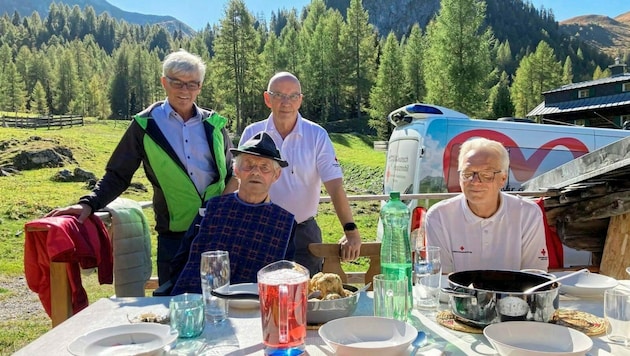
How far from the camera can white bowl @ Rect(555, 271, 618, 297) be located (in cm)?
200

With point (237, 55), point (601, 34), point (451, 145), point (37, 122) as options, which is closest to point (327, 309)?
point (451, 145)

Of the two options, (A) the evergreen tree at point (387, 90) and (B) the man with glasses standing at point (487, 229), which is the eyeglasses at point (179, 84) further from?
(A) the evergreen tree at point (387, 90)

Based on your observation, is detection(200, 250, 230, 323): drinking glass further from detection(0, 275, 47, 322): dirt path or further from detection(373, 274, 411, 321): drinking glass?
detection(0, 275, 47, 322): dirt path

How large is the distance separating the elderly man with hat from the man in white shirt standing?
0.60m

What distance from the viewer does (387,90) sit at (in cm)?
3681

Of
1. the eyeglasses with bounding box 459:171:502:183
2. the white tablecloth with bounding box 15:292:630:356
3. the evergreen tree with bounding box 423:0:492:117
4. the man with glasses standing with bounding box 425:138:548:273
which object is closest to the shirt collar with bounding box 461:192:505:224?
the man with glasses standing with bounding box 425:138:548:273

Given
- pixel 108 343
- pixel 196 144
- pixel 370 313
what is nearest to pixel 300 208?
pixel 196 144

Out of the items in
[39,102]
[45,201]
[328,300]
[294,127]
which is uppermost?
[39,102]

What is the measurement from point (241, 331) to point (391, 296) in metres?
0.51

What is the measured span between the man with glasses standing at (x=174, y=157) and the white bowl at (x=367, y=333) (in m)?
1.85

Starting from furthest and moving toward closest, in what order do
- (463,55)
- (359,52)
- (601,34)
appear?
(601,34), (359,52), (463,55)

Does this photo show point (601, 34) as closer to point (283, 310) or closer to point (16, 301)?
point (16, 301)

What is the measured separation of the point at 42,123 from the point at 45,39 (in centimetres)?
8947

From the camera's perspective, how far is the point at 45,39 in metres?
112
